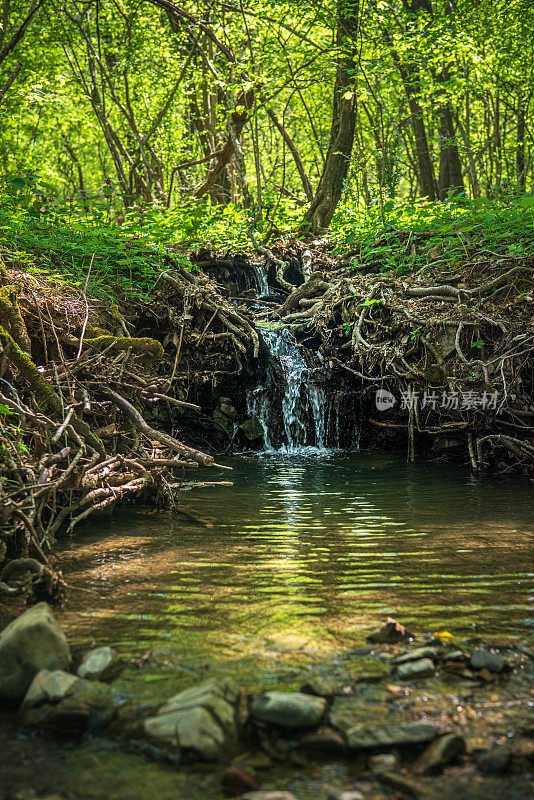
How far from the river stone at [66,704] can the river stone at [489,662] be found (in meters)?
1.53

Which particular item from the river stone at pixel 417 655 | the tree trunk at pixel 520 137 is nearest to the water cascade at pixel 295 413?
the river stone at pixel 417 655

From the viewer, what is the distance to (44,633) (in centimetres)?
266

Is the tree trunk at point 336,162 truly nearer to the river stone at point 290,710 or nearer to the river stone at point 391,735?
the river stone at point 290,710

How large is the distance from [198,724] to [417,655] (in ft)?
3.56

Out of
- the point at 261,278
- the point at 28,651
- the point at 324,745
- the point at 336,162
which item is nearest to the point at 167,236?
the point at 261,278

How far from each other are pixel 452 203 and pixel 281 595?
30.5 feet

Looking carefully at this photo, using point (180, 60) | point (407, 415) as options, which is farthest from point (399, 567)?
point (180, 60)

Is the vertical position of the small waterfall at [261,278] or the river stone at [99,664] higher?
the small waterfall at [261,278]

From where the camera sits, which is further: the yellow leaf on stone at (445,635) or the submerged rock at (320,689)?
the yellow leaf on stone at (445,635)

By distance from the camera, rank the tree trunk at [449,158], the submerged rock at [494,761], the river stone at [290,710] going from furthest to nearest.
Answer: the tree trunk at [449,158] < the river stone at [290,710] < the submerged rock at [494,761]

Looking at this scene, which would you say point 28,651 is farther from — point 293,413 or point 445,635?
point 293,413

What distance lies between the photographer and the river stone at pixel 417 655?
2668 mm

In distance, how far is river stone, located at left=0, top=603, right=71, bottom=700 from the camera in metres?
2.51

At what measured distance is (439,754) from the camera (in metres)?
2.02
